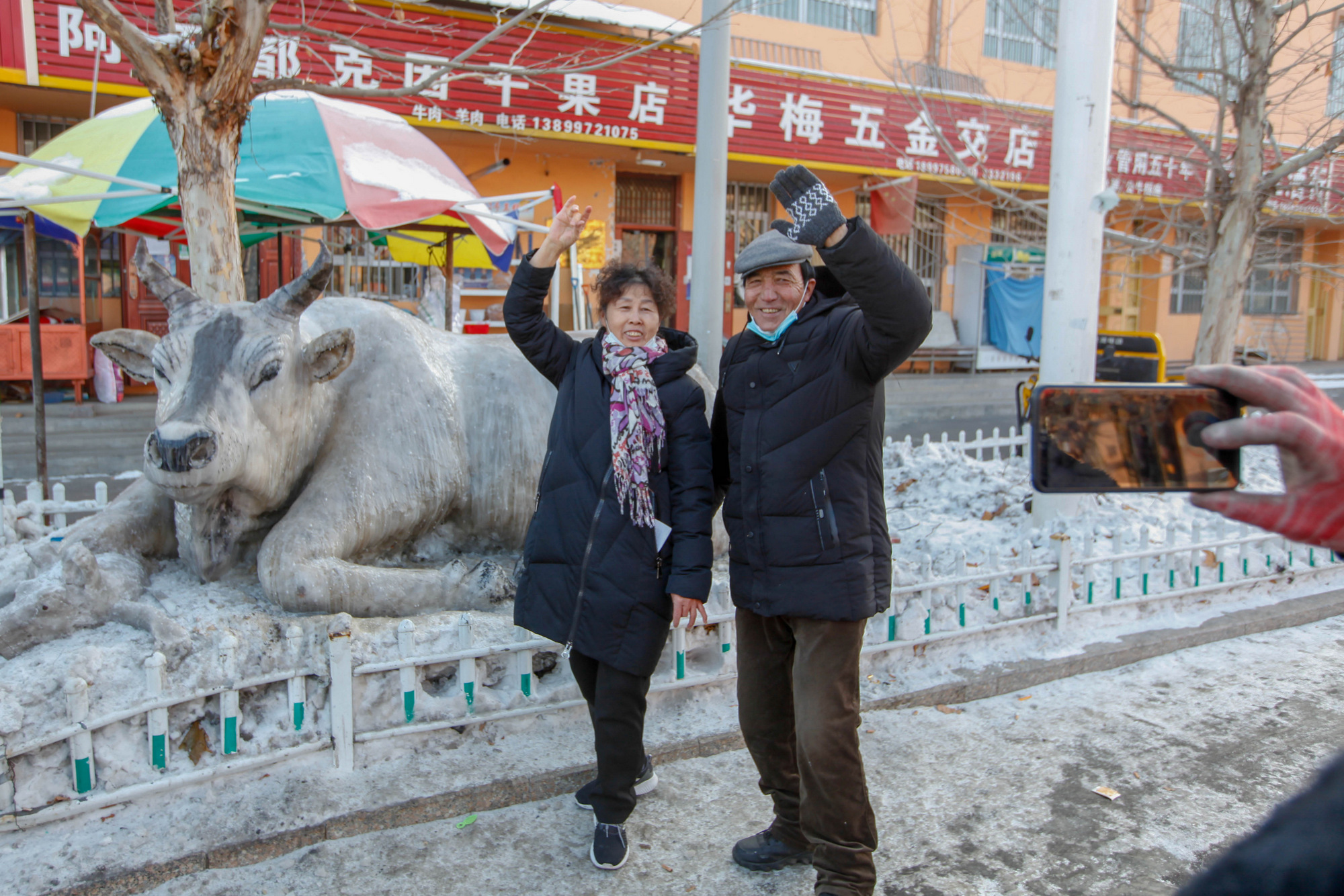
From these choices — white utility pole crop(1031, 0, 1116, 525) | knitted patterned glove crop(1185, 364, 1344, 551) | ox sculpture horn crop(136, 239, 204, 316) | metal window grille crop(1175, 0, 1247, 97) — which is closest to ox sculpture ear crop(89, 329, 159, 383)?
ox sculpture horn crop(136, 239, 204, 316)

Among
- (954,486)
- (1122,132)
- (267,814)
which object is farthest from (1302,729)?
(1122,132)

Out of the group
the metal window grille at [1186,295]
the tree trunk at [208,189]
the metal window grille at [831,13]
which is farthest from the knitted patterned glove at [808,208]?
the metal window grille at [1186,295]

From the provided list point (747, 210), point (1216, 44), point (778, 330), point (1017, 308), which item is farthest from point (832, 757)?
point (1017, 308)

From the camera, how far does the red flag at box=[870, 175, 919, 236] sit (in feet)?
46.3

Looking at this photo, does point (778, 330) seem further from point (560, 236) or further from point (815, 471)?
point (560, 236)

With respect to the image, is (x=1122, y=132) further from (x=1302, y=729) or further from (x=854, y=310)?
(x=854, y=310)

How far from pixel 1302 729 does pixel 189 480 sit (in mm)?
4272

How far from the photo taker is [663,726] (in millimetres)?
3494

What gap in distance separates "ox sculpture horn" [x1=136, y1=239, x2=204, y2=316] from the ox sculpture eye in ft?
1.23

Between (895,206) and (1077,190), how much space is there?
8997 mm

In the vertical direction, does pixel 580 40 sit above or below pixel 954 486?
above

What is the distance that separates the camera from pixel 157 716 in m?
2.78

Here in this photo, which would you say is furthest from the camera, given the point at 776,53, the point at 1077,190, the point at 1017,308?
the point at 1017,308

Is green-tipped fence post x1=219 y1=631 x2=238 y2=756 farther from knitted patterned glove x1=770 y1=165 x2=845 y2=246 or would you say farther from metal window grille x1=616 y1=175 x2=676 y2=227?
metal window grille x1=616 y1=175 x2=676 y2=227
